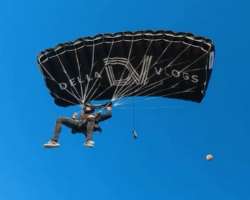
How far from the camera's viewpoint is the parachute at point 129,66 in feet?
80.3

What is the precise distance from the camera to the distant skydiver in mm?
22578

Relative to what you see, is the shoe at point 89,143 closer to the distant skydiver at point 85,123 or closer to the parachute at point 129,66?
the distant skydiver at point 85,123

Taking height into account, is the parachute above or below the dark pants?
above

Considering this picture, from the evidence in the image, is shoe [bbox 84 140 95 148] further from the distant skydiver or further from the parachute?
the parachute

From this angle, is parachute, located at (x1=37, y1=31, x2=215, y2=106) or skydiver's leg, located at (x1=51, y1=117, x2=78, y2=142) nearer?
skydiver's leg, located at (x1=51, y1=117, x2=78, y2=142)

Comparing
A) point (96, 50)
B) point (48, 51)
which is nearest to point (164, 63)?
point (96, 50)

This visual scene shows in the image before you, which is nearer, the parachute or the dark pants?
the dark pants

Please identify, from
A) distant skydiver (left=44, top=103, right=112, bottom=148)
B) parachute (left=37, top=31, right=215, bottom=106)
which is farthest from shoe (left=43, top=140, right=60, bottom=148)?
parachute (left=37, top=31, right=215, bottom=106)

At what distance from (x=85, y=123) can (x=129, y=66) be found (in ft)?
10.3

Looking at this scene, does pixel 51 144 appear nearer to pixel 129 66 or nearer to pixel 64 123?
pixel 64 123

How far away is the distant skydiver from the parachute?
50.6 inches

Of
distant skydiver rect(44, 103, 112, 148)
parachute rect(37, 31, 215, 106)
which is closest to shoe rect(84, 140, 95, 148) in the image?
distant skydiver rect(44, 103, 112, 148)

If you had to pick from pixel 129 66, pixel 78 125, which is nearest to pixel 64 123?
pixel 78 125

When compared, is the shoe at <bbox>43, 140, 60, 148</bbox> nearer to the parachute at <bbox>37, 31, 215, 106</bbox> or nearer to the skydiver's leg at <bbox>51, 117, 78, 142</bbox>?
the skydiver's leg at <bbox>51, 117, 78, 142</bbox>
